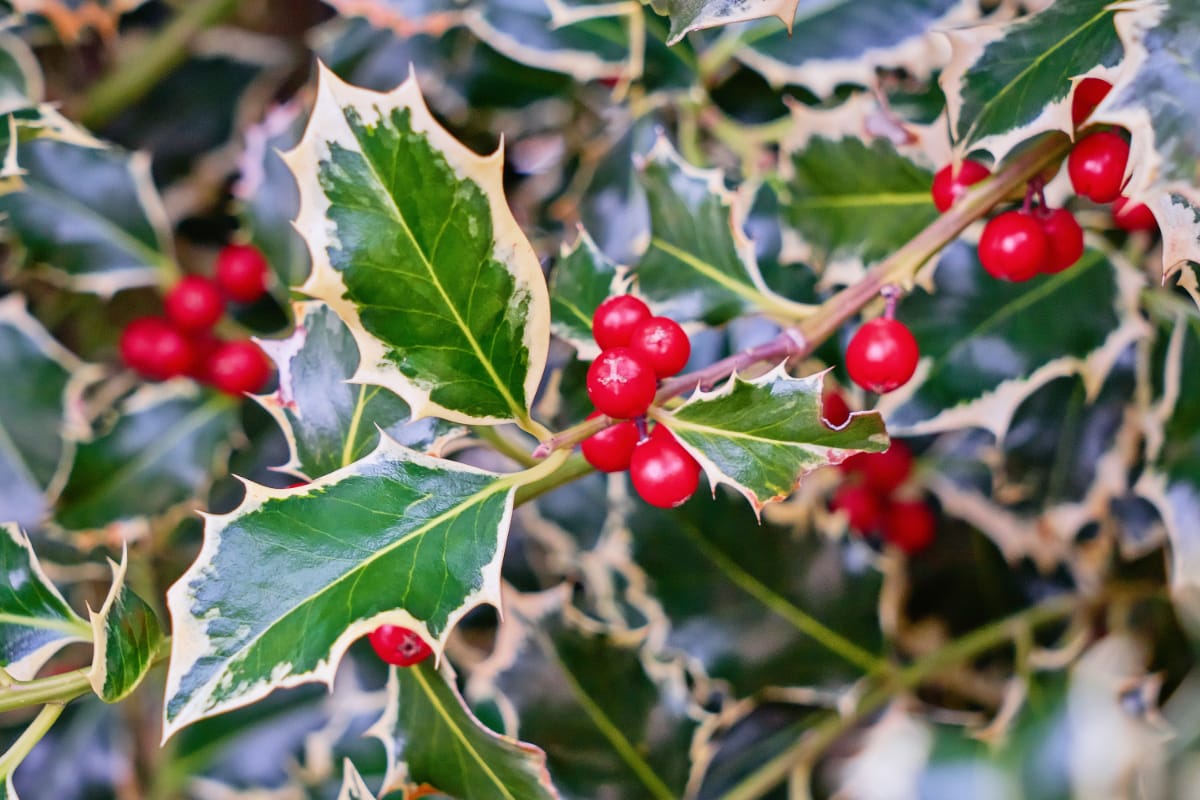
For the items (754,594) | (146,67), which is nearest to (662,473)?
(754,594)

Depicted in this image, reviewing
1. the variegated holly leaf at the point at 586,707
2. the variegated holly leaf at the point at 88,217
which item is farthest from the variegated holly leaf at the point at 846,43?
the variegated holly leaf at the point at 88,217

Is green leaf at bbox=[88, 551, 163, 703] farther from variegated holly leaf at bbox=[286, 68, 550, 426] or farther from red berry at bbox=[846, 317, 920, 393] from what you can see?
red berry at bbox=[846, 317, 920, 393]

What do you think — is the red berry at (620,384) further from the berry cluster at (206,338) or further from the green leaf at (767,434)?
the berry cluster at (206,338)

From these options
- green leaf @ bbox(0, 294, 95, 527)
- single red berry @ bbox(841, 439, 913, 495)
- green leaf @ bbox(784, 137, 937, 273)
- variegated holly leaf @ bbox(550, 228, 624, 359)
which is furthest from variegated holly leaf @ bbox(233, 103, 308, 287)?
single red berry @ bbox(841, 439, 913, 495)

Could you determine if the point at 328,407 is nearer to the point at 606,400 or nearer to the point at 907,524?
the point at 606,400

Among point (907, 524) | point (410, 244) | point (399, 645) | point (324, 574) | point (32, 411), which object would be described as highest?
point (410, 244)

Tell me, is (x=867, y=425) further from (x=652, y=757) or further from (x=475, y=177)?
(x=652, y=757)
